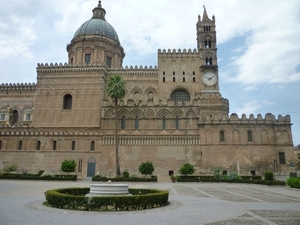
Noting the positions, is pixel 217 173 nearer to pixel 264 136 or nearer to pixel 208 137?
pixel 208 137

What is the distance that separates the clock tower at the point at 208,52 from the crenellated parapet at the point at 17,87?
3313 cm

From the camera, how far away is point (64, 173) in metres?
37.7

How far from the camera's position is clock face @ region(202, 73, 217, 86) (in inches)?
1786

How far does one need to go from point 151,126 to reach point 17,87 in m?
29.9

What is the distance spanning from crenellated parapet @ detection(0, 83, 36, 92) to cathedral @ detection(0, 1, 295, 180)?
16.6 ft

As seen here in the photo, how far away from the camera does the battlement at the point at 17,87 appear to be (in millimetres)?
50906

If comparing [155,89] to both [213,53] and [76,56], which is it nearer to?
[213,53]

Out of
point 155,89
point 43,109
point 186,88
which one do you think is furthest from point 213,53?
point 43,109

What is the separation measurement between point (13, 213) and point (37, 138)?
107 feet

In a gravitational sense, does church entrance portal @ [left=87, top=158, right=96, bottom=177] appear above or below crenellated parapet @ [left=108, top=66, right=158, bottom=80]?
below

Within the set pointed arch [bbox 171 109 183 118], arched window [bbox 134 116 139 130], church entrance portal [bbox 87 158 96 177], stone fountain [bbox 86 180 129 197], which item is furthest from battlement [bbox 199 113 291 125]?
stone fountain [bbox 86 180 129 197]

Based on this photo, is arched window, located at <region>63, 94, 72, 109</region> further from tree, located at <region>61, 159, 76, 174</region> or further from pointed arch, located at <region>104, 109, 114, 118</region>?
tree, located at <region>61, 159, 76, 174</region>

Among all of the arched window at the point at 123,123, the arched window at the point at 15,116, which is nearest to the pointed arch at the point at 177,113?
the arched window at the point at 123,123

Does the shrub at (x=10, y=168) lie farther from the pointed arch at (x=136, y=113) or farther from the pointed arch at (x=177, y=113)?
the pointed arch at (x=177, y=113)
